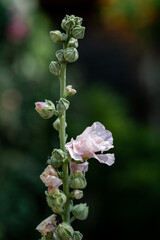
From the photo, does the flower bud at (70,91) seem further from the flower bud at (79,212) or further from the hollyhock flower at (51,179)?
the flower bud at (79,212)

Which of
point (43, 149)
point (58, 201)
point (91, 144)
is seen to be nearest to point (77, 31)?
point (91, 144)

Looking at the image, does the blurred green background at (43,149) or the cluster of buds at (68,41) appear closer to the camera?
the cluster of buds at (68,41)

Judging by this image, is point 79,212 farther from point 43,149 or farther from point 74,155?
point 43,149

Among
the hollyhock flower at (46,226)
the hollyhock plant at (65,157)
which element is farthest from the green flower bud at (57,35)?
the hollyhock flower at (46,226)

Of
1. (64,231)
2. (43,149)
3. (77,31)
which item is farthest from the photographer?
(43,149)

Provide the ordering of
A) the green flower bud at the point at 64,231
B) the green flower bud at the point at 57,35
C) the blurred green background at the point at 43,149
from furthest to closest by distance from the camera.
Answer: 1. the blurred green background at the point at 43,149
2. the green flower bud at the point at 57,35
3. the green flower bud at the point at 64,231

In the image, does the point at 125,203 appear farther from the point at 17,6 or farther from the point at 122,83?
the point at 122,83

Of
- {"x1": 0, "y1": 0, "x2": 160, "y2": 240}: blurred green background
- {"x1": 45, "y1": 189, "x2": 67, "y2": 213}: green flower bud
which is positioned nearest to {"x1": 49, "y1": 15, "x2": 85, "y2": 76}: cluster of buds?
{"x1": 45, "y1": 189, "x2": 67, "y2": 213}: green flower bud

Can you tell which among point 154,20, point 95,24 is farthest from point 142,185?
point 95,24
